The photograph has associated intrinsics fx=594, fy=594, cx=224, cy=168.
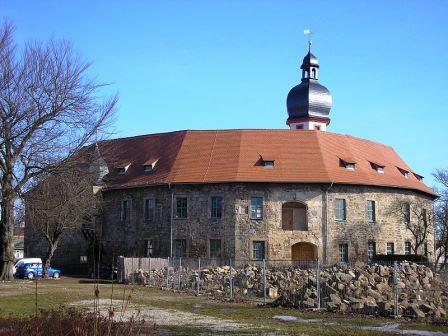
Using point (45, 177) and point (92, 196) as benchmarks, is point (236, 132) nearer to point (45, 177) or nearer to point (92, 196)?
point (92, 196)

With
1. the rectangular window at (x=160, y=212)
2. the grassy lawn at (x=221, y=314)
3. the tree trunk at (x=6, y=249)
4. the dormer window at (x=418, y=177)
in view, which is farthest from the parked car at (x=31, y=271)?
the dormer window at (x=418, y=177)

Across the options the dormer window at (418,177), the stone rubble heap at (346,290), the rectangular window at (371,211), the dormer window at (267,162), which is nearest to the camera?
the stone rubble heap at (346,290)

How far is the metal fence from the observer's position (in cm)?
1712

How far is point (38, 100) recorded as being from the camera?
30000mm

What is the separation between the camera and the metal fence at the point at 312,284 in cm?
1712

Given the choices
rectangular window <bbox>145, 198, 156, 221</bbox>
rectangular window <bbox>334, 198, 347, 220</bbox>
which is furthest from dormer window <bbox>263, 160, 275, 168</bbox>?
rectangular window <bbox>145, 198, 156, 221</bbox>

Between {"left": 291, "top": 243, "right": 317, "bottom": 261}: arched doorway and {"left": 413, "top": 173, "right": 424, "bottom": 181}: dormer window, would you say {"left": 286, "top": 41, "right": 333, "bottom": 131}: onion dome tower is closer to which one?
{"left": 413, "top": 173, "right": 424, "bottom": 181}: dormer window

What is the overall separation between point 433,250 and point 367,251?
9477 mm

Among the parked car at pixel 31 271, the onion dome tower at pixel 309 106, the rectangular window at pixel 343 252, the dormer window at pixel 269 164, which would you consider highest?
the onion dome tower at pixel 309 106

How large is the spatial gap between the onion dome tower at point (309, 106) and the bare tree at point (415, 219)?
620 inches

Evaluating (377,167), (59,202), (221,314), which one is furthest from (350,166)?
(221,314)

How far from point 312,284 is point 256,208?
1963 centimetres

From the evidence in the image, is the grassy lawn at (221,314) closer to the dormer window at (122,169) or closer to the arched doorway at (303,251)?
the arched doorway at (303,251)

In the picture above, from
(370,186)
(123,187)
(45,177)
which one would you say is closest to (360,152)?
(370,186)
